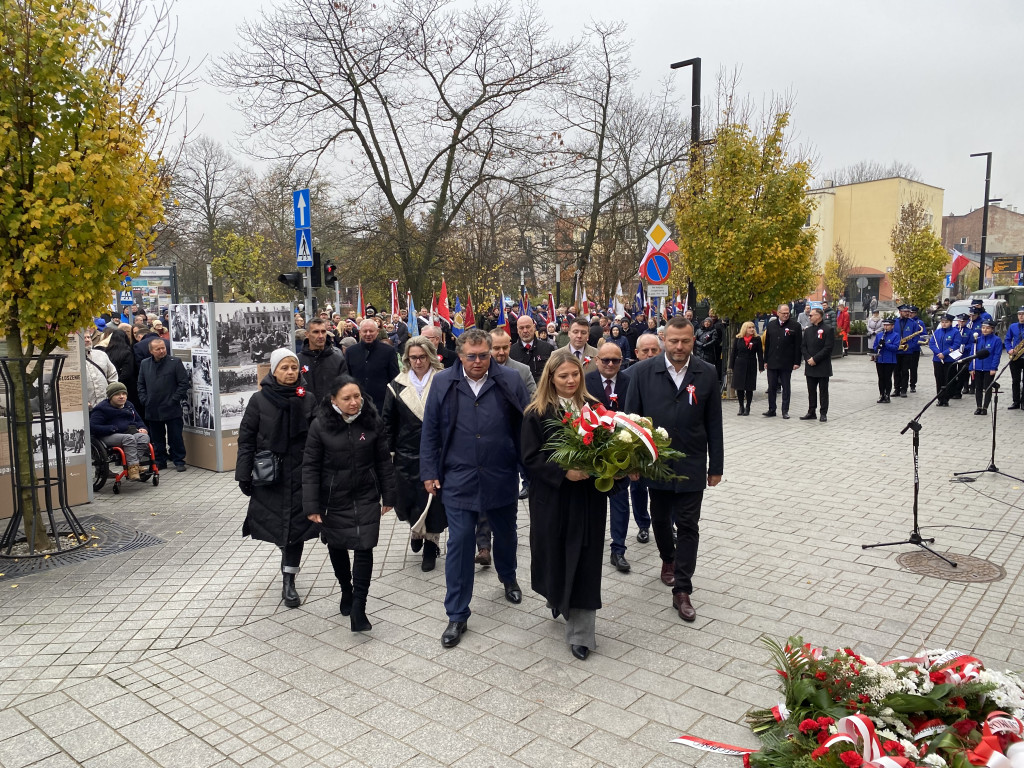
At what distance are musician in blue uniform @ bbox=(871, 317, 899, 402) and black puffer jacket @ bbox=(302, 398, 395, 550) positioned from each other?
13.7 meters

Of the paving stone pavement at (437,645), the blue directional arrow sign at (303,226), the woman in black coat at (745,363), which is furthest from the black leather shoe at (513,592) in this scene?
the woman in black coat at (745,363)

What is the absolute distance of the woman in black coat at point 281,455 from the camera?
574 centimetres

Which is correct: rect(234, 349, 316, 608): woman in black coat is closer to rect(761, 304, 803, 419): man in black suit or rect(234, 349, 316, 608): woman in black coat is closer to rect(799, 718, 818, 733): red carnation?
rect(799, 718, 818, 733): red carnation

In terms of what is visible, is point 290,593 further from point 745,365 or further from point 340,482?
point 745,365

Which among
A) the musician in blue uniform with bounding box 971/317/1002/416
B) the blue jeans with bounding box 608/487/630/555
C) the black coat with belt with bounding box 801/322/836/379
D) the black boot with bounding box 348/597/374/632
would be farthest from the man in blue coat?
the musician in blue uniform with bounding box 971/317/1002/416

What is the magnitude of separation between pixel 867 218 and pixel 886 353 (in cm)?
5407

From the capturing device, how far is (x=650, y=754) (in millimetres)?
3754

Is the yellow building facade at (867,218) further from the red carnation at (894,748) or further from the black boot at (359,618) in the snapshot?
the red carnation at (894,748)

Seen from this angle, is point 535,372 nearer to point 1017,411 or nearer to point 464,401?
point 464,401

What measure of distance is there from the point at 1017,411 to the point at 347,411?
1474cm

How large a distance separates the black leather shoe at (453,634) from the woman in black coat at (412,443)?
1.39 m

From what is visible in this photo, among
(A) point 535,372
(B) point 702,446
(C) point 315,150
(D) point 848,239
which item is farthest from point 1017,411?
(D) point 848,239

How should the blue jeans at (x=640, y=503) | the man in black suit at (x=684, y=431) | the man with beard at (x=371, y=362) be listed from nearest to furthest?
1. the man in black suit at (x=684, y=431)
2. the blue jeans at (x=640, y=503)
3. the man with beard at (x=371, y=362)

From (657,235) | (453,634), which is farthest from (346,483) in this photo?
(657,235)
